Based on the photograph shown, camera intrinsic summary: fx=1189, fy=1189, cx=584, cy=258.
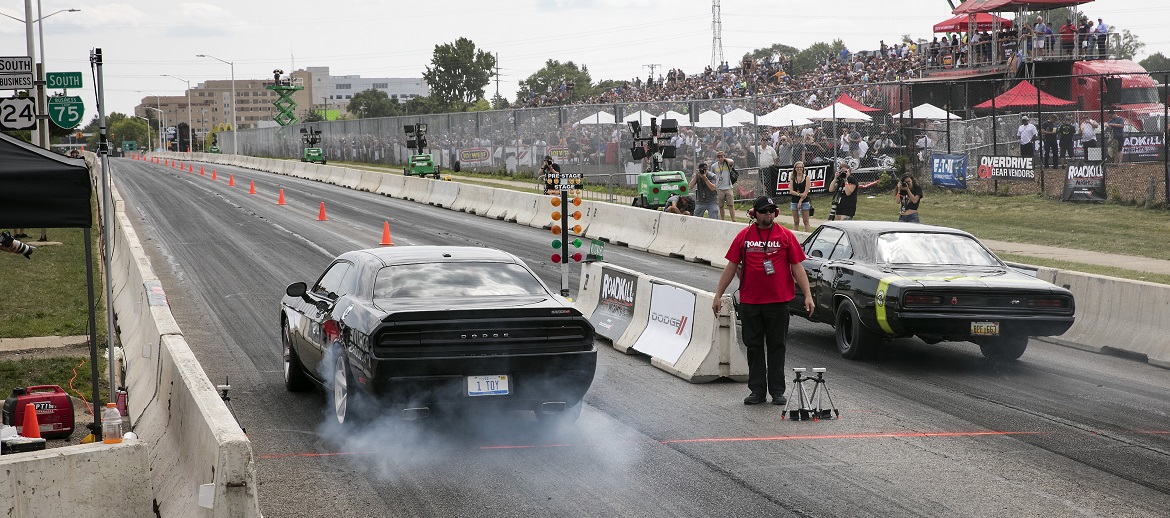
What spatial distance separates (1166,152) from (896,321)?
16864 millimetres

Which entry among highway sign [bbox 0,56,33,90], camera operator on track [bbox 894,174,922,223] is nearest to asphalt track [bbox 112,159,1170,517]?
camera operator on track [bbox 894,174,922,223]

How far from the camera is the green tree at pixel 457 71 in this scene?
148 m

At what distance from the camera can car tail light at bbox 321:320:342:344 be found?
885 centimetres

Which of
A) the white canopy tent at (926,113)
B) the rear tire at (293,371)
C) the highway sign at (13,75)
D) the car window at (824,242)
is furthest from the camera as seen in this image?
the white canopy tent at (926,113)

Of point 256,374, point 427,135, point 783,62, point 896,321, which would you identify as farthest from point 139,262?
point 783,62

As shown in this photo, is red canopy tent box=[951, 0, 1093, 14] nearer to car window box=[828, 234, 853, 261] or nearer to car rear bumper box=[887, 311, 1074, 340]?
car window box=[828, 234, 853, 261]

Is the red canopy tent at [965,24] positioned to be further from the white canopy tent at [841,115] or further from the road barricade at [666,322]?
the road barricade at [666,322]

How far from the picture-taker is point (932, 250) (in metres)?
12.5

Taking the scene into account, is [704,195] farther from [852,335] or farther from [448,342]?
[448,342]

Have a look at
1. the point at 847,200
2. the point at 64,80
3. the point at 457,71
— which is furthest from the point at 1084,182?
the point at 457,71

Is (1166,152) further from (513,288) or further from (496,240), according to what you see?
(513,288)

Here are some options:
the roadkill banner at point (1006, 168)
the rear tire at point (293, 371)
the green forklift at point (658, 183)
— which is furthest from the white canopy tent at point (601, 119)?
the rear tire at point (293, 371)

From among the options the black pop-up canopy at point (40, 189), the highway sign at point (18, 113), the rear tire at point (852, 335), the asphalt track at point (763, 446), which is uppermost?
the highway sign at point (18, 113)

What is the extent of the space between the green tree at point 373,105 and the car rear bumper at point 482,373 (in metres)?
147
